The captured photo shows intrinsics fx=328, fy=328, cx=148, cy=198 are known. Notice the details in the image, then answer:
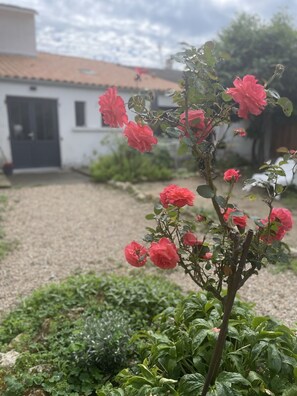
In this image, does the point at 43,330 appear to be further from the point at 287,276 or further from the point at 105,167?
the point at 105,167

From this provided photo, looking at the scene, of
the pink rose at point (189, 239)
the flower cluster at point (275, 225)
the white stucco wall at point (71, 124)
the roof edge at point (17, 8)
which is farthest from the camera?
the roof edge at point (17, 8)

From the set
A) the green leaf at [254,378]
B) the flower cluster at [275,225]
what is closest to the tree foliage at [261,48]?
the flower cluster at [275,225]

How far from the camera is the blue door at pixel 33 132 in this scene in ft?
33.3

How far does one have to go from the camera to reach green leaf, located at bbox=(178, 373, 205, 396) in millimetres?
1556

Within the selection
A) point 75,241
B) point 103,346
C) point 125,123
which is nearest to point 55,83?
point 75,241

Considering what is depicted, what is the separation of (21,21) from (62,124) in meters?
4.24

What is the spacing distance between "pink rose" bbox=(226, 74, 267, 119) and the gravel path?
207 centimetres

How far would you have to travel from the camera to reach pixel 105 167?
8945 millimetres

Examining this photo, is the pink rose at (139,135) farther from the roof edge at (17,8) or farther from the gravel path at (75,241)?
the roof edge at (17,8)

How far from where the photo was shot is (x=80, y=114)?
1146cm

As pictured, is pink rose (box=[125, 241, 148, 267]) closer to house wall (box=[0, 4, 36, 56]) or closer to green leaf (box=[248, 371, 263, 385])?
green leaf (box=[248, 371, 263, 385])

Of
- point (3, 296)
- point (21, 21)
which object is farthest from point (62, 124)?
point (3, 296)

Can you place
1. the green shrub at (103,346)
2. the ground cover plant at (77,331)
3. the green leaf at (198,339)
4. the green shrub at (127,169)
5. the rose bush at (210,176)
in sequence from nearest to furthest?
1. the rose bush at (210,176)
2. the green leaf at (198,339)
3. the ground cover plant at (77,331)
4. the green shrub at (103,346)
5. the green shrub at (127,169)

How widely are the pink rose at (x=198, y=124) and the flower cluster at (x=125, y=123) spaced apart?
15 cm
